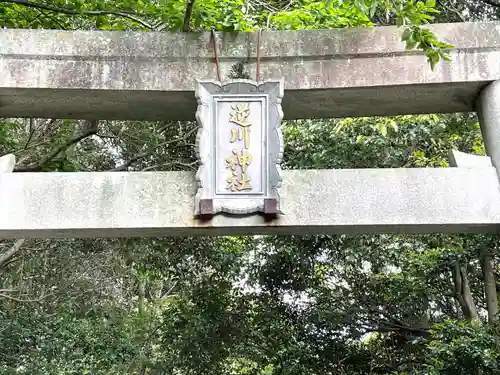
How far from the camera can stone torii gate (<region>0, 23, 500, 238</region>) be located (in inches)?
110

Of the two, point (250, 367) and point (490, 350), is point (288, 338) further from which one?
point (490, 350)

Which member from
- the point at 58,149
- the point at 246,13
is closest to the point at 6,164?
the point at 246,13

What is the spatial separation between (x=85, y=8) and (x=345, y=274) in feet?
14.0

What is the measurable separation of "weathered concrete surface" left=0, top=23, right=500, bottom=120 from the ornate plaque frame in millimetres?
232

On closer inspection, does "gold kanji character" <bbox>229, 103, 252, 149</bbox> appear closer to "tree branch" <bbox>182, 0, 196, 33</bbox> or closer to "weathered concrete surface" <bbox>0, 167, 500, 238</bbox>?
"weathered concrete surface" <bbox>0, 167, 500, 238</bbox>

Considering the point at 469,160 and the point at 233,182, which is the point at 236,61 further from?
the point at 469,160

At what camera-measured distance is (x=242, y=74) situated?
9.71ft

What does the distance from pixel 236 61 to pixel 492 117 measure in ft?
4.71

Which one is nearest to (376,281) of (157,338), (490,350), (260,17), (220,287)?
(220,287)

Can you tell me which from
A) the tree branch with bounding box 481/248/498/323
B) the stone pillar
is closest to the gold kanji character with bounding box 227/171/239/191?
the stone pillar

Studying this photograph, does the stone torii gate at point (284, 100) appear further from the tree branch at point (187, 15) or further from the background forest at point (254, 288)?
the background forest at point (254, 288)

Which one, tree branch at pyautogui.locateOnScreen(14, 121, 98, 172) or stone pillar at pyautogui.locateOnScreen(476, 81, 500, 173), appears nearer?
stone pillar at pyautogui.locateOnScreen(476, 81, 500, 173)

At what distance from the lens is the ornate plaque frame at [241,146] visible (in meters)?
2.68

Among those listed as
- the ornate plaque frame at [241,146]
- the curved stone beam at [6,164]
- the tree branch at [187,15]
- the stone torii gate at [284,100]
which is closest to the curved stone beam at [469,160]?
the stone torii gate at [284,100]
